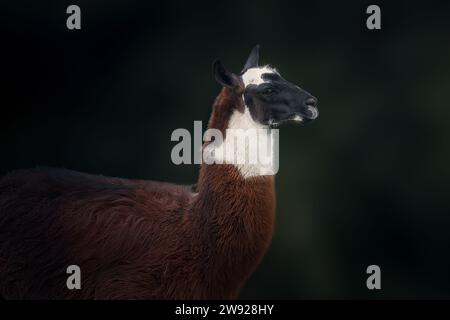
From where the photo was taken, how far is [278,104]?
3.89m

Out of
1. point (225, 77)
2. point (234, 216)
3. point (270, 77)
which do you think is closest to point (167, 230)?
point (234, 216)

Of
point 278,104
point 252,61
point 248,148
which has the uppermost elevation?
point 252,61

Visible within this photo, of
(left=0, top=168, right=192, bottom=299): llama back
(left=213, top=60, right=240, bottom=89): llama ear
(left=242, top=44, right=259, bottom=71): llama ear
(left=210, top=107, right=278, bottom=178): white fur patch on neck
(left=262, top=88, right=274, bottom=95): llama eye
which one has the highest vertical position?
(left=242, top=44, right=259, bottom=71): llama ear

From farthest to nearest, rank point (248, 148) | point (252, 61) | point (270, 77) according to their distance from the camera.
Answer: point (252, 61)
point (270, 77)
point (248, 148)

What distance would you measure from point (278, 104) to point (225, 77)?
0.35 meters

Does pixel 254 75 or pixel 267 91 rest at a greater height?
Result: pixel 254 75

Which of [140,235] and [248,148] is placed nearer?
[248,148]

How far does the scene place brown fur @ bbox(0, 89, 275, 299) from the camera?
3900mm

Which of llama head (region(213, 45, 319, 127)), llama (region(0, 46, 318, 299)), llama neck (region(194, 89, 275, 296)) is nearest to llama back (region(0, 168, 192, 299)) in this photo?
llama (region(0, 46, 318, 299))

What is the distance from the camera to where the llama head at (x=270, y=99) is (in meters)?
3.88

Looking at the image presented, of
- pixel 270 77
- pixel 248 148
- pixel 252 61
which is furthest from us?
pixel 252 61

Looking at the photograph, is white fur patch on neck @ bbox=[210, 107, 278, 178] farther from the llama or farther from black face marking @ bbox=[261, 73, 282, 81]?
black face marking @ bbox=[261, 73, 282, 81]

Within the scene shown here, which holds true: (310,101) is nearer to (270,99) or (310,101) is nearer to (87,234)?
(270,99)
